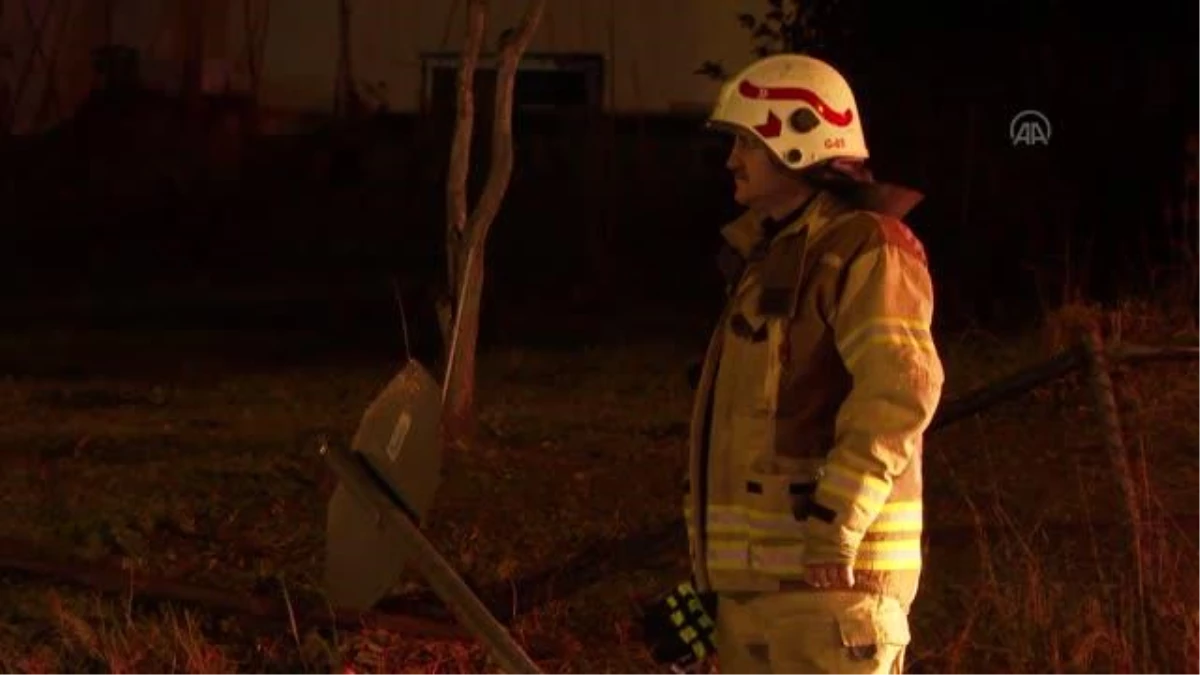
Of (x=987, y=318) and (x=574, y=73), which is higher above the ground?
(x=574, y=73)

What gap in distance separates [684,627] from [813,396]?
66 cm

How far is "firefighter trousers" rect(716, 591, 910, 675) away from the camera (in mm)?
3939

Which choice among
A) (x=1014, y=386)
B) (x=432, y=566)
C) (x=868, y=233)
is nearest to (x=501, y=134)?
(x=1014, y=386)

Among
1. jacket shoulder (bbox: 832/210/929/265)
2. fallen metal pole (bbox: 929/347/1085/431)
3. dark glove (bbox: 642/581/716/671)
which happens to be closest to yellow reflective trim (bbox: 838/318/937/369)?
jacket shoulder (bbox: 832/210/929/265)

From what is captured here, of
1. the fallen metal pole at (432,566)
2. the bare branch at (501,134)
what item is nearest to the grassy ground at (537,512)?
the bare branch at (501,134)

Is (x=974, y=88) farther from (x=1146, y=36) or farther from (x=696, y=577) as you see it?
(x=696, y=577)

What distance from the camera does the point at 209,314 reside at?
573 inches

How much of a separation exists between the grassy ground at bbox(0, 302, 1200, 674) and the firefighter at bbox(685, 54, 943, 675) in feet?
6.73

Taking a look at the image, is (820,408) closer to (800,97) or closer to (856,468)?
(856,468)

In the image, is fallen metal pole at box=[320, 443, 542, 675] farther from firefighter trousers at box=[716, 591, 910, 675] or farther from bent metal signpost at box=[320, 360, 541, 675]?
firefighter trousers at box=[716, 591, 910, 675]

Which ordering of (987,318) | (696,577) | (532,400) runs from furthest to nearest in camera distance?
(987,318) → (532,400) → (696,577)

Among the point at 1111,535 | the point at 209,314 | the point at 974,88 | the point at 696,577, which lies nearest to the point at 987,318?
the point at 974,88

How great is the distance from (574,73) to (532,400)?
10.0 metres

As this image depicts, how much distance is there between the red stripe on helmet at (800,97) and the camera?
13.1 feet
